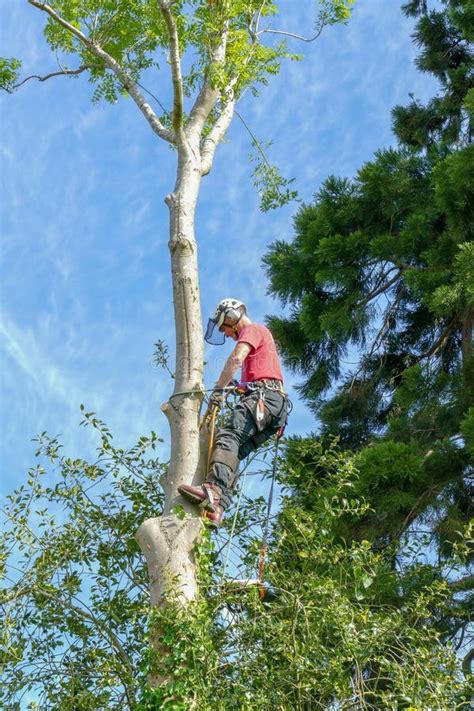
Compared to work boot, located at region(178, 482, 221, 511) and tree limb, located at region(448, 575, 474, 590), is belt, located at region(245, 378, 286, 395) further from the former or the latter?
tree limb, located at region(448, 575, 474, 590)

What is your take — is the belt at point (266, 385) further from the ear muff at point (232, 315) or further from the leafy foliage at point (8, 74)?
the leafy foliage at point (8, 74)

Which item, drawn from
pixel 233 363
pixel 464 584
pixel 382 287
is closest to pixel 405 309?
pixel 382 287

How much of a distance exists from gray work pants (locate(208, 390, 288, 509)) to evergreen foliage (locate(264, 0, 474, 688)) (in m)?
2.28

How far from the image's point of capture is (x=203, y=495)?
5.64 m

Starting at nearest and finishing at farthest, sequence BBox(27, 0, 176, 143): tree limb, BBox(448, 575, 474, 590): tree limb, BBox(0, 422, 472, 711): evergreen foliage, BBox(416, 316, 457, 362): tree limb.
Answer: BBox(0, 422, 472, 711): evergreen foliage < BBox(27, 0, 176, 143): tree limb < BBox(448, 575, 474, 590): tree limb < BBox(416, 316, 457, 362): tree limb

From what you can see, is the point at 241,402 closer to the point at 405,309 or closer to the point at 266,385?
the point at 266,385

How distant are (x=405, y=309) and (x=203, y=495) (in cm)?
659

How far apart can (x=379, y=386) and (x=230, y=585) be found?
6.01m

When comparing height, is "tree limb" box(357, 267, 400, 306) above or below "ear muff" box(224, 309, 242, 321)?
above

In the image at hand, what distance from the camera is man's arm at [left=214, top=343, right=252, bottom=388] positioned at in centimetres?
637

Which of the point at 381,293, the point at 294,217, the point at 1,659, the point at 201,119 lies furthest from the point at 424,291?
the point at 1,659

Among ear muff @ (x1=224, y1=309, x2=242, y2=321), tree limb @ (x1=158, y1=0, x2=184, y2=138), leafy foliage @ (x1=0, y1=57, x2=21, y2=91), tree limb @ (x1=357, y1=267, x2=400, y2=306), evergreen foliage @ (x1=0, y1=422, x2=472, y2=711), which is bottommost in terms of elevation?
evergreen foliage @ (x1=0, y1=422, x2=472, y2=711)

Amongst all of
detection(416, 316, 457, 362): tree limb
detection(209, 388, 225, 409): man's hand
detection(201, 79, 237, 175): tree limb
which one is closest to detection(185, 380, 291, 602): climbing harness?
detection(209, 388, 225, 409): man's hand

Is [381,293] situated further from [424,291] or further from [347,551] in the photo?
[347,551]
